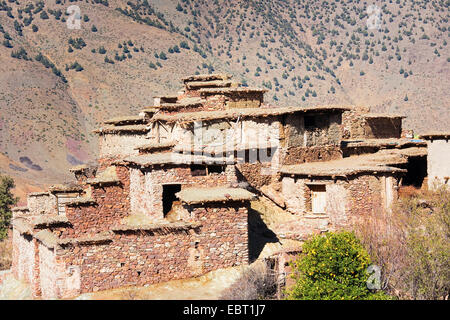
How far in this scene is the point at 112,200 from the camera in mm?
25328

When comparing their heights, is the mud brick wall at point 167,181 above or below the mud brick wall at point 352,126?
below

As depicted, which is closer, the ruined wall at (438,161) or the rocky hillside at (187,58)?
the ruined wall at (438,161)

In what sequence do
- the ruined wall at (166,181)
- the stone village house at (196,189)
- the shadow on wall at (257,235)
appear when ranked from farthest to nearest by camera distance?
the ruined wall at (166,181) → the shadow on wall at (257,235) → the stone village house at (196,189)

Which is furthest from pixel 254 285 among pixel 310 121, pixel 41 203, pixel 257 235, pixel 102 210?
pixel 41 203

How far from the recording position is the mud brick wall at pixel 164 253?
20453 millimetres

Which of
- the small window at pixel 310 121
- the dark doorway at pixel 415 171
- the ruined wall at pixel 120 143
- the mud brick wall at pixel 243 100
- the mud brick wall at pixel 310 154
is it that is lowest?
A: the dark doorway at pixel 415 171

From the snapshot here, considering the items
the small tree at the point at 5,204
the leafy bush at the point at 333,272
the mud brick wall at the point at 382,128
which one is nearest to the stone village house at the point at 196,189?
the mud brick wall at the point at 382,128

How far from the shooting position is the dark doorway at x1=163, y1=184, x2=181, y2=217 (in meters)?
24.6

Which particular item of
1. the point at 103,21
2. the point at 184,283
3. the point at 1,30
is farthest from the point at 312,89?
the point at 184,283

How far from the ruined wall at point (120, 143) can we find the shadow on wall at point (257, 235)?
8438 mm

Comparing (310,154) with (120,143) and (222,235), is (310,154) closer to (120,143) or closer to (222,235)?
(222,235)

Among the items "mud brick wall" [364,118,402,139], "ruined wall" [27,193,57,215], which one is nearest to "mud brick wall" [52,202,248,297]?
"ruined wall" [27,193,57,215]

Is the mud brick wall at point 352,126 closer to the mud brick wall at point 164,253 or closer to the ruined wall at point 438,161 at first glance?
the ruined wall at point 438,161

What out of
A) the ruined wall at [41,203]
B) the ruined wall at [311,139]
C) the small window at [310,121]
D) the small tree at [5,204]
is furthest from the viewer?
the small tree at [5,204]
